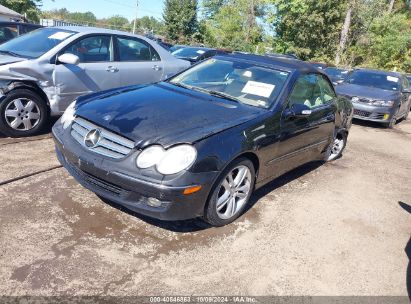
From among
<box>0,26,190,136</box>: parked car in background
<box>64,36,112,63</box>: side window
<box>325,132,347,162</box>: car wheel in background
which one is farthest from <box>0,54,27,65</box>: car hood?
<box>325,132,347,162</box>: car wheel in background

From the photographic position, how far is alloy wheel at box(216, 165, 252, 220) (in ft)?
11.5

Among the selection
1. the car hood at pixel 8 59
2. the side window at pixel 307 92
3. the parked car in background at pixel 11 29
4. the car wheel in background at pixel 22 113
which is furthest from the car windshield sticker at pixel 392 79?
the car hood at pixel 8 59

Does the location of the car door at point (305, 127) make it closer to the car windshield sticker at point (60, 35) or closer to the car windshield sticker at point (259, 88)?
Result: the car windshield sticker at point (259, 88)

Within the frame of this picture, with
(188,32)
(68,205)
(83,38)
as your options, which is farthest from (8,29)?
(188,32)

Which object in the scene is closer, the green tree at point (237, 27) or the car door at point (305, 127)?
the car door at point (305, 127)

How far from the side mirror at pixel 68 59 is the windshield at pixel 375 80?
849cm

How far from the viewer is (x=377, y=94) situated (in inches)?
401

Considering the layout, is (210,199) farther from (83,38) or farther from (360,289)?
(83,38)

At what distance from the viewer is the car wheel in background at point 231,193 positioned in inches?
133

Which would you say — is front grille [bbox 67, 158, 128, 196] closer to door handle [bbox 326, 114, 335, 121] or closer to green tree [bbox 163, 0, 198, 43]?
door handle [bbox 326, 114, 335, 121]

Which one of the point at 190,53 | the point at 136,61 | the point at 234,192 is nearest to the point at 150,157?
the point at 234,192

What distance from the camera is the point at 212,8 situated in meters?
55.3

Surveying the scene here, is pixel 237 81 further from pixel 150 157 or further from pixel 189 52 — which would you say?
pixel 189 52

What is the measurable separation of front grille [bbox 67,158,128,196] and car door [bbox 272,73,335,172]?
5.76 feet
